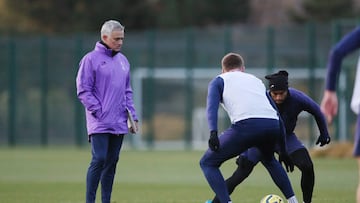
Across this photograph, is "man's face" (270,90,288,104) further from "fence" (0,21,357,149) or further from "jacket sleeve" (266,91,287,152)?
Answer: "fence" (0,21,357,149)

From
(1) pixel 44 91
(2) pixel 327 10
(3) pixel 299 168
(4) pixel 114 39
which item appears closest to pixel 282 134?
(3) pixel 299 168

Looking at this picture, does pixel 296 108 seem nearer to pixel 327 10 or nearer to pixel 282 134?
pixel 282 134

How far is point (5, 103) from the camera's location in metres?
36.2

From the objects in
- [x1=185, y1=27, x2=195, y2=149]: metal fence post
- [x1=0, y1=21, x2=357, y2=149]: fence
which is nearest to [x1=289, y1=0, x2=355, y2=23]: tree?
[x1=185, y1=27, x2=195, y2=149]: metal fence post

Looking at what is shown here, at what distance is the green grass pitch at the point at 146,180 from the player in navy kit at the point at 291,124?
5.45 ft

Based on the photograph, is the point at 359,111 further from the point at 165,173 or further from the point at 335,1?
the point at 335,1

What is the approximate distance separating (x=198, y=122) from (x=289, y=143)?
74.5ft

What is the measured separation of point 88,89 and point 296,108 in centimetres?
257

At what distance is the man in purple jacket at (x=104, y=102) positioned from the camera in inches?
457

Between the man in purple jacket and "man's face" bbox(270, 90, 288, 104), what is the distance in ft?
5.95

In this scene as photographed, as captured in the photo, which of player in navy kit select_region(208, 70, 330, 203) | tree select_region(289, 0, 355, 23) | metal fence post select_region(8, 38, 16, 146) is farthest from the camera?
tree select_region(289, 0, 355, 23)

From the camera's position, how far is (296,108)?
495 inches

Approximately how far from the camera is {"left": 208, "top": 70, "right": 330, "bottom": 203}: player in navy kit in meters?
12.3

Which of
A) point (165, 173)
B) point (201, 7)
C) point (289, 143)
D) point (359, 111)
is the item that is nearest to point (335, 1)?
point (201, 7)
